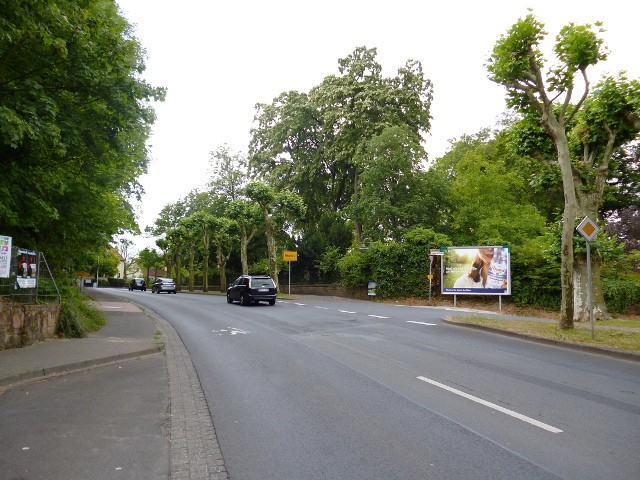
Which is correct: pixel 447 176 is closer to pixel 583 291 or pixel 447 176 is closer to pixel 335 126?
pixel 335 126

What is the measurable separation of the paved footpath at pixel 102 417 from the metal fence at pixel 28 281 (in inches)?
54.8

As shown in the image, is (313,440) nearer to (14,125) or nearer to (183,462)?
(183,462)

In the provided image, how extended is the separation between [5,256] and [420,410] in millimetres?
8959

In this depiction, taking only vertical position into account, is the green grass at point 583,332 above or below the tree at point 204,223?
below

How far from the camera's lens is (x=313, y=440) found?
15.8 ft

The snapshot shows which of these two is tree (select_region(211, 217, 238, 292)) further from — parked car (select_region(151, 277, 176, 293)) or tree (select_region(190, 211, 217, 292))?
parked car (select_region(151, 277, 176, 293))

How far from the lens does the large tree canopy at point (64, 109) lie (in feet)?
25.5

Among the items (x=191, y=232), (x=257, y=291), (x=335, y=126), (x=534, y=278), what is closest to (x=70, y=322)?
(x=257, y=291)

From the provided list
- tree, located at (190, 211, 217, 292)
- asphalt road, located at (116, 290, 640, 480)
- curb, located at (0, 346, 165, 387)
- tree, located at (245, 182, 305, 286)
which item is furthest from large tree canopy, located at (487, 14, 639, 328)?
tree, located at (190, 211, 217, 292)

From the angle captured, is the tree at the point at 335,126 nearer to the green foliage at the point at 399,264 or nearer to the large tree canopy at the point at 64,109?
the green foliage at the point at 399,264

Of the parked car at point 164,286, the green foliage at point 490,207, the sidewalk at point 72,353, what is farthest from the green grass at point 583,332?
the parked car at point 164,286

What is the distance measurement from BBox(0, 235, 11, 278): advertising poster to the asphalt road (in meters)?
4.21

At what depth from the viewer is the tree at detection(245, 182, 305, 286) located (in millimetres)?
36375

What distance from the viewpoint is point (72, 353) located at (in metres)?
9.55
